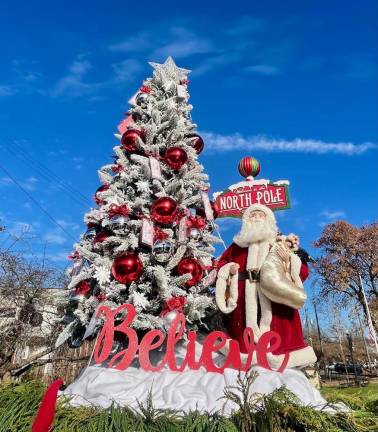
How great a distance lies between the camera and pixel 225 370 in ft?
12.7

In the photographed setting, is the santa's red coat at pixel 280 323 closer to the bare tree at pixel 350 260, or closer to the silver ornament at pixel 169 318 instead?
the silver ornament at pixel 169 318

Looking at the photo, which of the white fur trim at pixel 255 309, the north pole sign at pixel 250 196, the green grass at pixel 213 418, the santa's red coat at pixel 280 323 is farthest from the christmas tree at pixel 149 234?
the green grass at pixel 213 418

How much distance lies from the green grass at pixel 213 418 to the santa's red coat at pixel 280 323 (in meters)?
1.30

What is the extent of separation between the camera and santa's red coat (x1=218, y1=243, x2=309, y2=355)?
172 inches

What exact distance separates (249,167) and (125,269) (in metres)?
3.22

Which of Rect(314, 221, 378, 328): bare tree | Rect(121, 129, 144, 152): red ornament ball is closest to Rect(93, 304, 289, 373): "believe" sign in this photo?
Rect(121, 129, 144, 152): red ornament ball

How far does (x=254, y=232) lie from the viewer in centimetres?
510

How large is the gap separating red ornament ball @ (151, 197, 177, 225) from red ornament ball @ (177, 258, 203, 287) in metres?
0.57

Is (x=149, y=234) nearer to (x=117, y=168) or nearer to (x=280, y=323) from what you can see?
(x=117, y=168)

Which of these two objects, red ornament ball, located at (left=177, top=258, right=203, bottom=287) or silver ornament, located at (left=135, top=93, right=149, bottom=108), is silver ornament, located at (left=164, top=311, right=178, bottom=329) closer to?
red ornament ball, located at (left=177, top=258, right=203, bottom=287)

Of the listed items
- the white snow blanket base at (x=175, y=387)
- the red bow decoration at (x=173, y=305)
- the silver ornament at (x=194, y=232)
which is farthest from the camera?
the silver ornament at (x=194, y=232)

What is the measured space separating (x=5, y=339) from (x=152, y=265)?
14.6 feet

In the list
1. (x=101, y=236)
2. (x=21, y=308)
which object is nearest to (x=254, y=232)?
(x=101, y=236)

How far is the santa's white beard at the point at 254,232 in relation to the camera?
5.04 m
